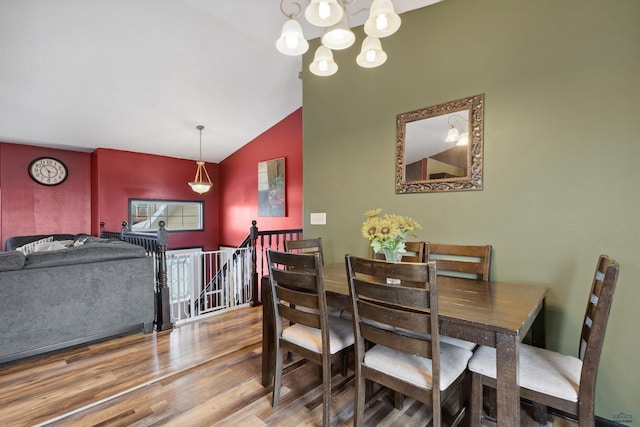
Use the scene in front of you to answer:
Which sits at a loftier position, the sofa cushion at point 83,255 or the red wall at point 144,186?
the red wall at point 144,186

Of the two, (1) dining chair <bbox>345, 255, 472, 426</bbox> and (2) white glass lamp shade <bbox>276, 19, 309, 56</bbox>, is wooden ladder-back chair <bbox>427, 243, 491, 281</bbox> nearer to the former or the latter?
(1) dining chair <bbox>345, 255, 472, 426</bbox>

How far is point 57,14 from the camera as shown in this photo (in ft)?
9.72

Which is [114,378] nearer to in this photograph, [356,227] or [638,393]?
[356,227]

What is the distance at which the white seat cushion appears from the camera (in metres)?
1.28

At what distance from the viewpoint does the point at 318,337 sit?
1.76 m

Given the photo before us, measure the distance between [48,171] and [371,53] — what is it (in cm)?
632

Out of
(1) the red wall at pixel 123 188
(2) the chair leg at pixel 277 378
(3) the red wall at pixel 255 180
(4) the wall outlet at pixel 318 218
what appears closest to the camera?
(2) the chair leg at pixel 277 378

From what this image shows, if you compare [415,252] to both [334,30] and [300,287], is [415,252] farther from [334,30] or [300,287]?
[334,30]

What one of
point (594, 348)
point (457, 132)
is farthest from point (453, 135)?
point (594, 348)

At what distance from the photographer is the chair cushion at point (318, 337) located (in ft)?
5.66

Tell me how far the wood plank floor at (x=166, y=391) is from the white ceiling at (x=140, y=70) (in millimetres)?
3079

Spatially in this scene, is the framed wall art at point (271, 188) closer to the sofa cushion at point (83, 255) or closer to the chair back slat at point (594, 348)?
the sofa cushion at point (83, 255)

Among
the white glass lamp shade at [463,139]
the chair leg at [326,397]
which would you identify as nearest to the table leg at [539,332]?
the white glass lamp shade at [463,139]

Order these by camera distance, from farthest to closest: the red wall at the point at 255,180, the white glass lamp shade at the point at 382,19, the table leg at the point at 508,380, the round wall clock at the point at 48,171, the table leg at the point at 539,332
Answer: the red wall at the point at 255,180 < the round wall clock at the point at 48,171 < the table leg at the point at 539,332 < the white glass lamp shade at the point at 382,19 < the table leg at the point at 508,380
